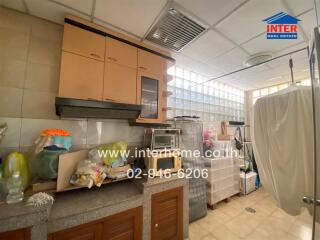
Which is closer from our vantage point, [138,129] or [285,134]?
[285,134]

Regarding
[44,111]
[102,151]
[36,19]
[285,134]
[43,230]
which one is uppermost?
[36,19]

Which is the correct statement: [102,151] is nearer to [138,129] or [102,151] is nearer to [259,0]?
[138,129]

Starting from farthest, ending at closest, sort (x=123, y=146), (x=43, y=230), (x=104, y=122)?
1. (x=104, y=122)
2. (x=123, y=146)
3. (x=43, y=230)

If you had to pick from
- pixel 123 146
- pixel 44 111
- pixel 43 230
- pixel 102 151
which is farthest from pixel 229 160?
pixel 44 111

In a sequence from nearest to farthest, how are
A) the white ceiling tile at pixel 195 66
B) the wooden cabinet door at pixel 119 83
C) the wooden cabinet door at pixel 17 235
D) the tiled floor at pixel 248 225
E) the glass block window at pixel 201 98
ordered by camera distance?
the wooden cabinet door at pixel 17 235 → the wooden cabinet door at pixel 119 83 → the tiled floor at pixel 248 225 → the white ceiling tile at pixel 195 66 → the glass block window at pixel 201 98

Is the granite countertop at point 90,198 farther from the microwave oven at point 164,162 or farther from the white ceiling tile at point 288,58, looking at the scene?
the white ceiling tile at point 288,58

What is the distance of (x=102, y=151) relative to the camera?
134 centimetres

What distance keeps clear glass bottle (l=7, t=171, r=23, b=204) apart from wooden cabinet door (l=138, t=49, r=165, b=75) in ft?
4.54

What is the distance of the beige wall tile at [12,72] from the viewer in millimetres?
1178

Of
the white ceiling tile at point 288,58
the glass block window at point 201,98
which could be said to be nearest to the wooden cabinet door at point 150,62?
the glass block window at point 201,98

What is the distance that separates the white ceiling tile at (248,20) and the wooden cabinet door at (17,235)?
6.87 feet

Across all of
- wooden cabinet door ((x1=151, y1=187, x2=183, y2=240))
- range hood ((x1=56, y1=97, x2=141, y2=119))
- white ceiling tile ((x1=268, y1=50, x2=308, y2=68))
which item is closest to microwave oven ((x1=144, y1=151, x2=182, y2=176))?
wooden cabinet door ((x1=151, y1=187, x2=183, y2=240))

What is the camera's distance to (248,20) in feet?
4.17

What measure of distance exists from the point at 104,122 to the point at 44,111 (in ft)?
1.76
